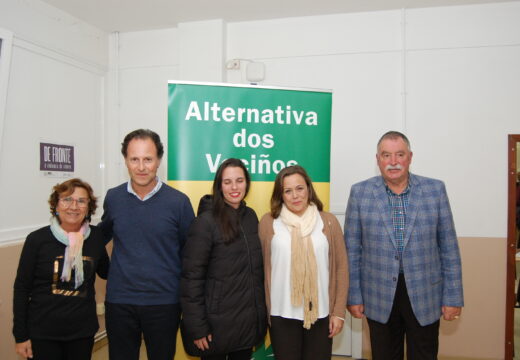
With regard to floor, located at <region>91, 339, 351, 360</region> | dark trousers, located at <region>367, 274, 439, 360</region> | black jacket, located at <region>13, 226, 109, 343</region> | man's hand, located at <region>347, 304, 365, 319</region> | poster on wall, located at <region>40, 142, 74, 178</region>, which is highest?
poster on wall, located at <region>40, 142, 74, 178</region>

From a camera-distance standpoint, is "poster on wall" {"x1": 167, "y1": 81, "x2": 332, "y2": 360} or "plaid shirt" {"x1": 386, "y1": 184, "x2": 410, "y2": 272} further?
"poster on wall" {"x1": 167, "y1": 81, "x2": 332, "y2": 360}

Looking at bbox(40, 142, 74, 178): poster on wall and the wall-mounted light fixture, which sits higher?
the wall-mounted light fixture

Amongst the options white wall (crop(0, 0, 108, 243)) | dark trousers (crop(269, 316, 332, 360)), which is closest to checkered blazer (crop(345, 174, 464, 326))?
dark trousers (crop(269, 316, 332, 360))

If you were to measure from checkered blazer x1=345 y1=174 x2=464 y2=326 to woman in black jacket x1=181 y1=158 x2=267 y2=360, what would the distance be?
1.92 ft

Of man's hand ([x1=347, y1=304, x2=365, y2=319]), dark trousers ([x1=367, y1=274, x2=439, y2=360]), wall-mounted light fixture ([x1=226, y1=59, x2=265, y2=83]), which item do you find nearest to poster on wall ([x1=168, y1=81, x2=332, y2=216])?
man's hand ([x1=347, y1=304, x2=365, y2=319])

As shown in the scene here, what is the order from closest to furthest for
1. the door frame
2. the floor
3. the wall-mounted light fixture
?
the door frame < the floor < the wall-mounted light fixture

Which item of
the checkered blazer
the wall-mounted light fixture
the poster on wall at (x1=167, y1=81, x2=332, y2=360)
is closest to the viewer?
the checkered blazer

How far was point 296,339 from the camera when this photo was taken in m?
1.75

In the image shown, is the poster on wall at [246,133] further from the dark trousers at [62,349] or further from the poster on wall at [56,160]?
the poster on wall at [56,160]

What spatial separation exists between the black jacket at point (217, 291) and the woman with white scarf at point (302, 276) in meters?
0.13

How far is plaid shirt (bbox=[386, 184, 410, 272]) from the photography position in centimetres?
185

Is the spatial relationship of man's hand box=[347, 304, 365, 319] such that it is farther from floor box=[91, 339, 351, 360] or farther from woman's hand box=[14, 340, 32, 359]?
woman's hand box=[14, 340, 32, 359]

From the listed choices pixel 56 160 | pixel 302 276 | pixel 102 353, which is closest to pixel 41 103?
pixel 56 160

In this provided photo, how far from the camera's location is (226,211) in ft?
5.53
